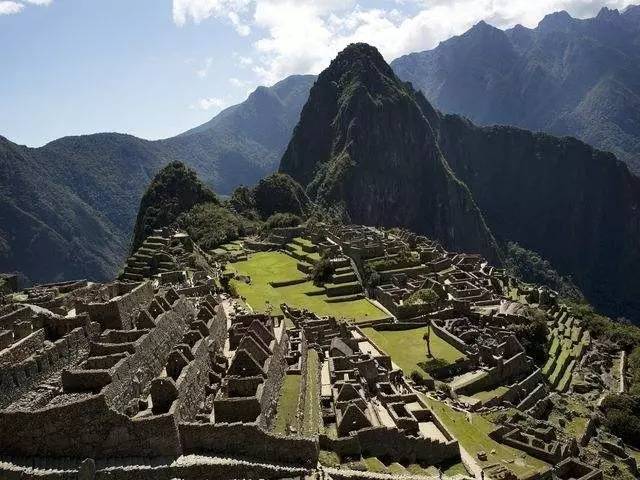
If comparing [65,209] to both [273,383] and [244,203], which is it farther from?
[273,383]

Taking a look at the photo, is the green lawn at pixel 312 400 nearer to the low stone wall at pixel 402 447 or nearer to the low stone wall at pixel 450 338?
the low stone wall at pixel 402 447

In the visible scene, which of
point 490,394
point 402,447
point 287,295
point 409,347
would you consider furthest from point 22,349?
point 287,295

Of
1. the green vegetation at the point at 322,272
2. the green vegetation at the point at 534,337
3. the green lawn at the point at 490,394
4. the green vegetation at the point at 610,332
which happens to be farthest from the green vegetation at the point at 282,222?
the green lawn at the point at 490,394

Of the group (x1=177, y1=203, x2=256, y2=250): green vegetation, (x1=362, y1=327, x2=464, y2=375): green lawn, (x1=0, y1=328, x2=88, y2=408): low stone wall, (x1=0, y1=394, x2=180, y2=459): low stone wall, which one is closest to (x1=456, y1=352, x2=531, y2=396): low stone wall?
(x1=362, y1=327, x2=464, y2=375): green lawn

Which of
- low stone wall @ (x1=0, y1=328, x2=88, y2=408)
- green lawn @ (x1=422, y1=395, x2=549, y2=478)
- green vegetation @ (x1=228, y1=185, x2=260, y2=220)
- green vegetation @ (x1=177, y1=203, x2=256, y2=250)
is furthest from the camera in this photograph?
green vegetation @ (x1=228, y1=185, x2=260, y2=220)

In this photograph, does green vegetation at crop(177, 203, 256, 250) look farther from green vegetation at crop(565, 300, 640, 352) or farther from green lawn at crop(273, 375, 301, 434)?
green lawn at crop(273, 375, 301, 434)
